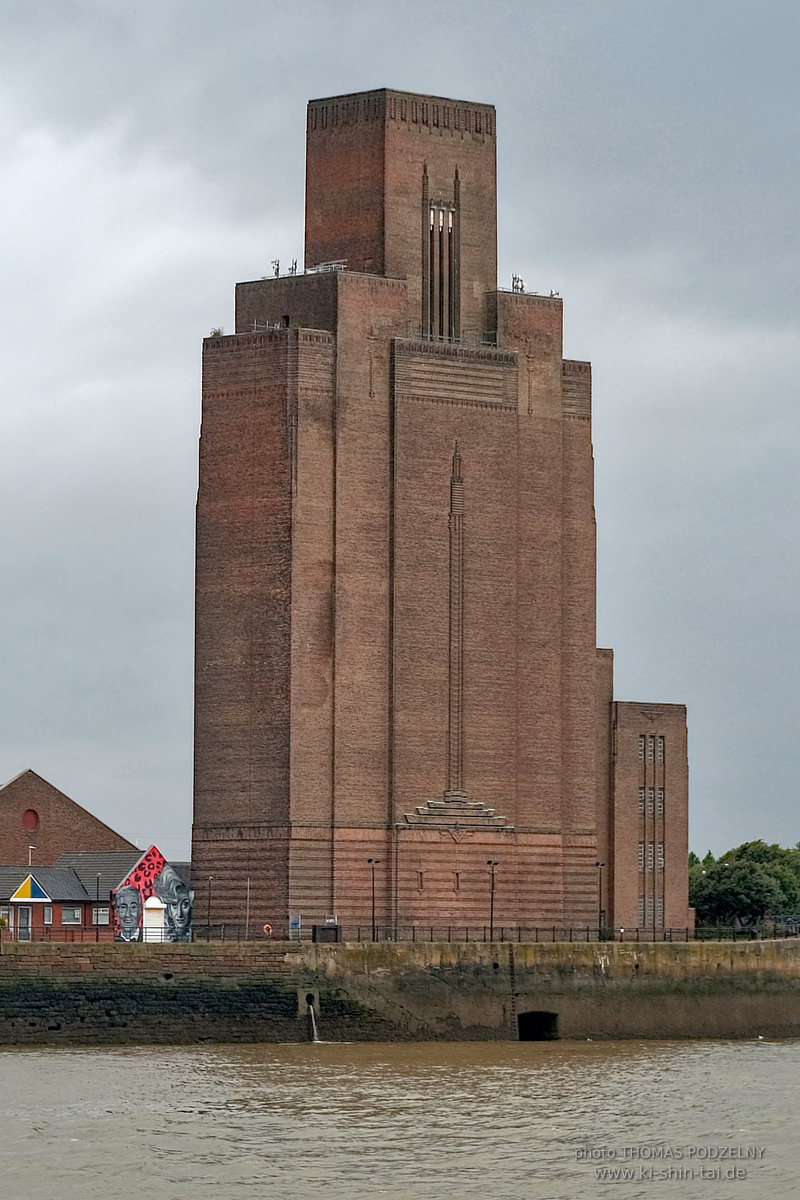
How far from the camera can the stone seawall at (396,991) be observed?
84938 millimetres

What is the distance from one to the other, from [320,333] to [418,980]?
2680 centimetres

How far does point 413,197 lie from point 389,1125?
5224 centimetres

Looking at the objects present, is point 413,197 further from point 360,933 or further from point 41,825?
point 41,825

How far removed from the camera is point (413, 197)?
350 ft

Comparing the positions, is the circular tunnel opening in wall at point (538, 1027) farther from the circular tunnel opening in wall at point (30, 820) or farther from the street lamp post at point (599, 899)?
the circular tunnel opening in wall at point (30, 820)

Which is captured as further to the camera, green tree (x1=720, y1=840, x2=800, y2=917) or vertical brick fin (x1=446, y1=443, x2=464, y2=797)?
green tree (x1=720, y1=840, x2=800, y2=917)

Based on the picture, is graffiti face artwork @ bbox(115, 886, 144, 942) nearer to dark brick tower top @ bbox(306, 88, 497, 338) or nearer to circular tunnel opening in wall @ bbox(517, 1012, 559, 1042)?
circular tunnel opening in wall @ bbox(517, 1012, 559, 1042)

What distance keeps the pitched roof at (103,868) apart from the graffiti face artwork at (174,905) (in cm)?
147

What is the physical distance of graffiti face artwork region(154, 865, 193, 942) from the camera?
3935 inches

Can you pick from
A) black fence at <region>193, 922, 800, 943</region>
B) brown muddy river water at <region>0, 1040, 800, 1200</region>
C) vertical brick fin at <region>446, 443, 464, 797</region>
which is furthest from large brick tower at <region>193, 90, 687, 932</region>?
brown muddy river water at <region>0, 1040, 800, 1200</region>

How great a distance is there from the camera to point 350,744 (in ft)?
333

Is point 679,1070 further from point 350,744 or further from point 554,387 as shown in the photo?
point 554,387

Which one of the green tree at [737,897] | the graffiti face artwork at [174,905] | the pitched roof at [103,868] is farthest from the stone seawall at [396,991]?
the green tree at [737,897]

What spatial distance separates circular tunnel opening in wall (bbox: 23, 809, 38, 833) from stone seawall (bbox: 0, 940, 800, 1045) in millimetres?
27590
